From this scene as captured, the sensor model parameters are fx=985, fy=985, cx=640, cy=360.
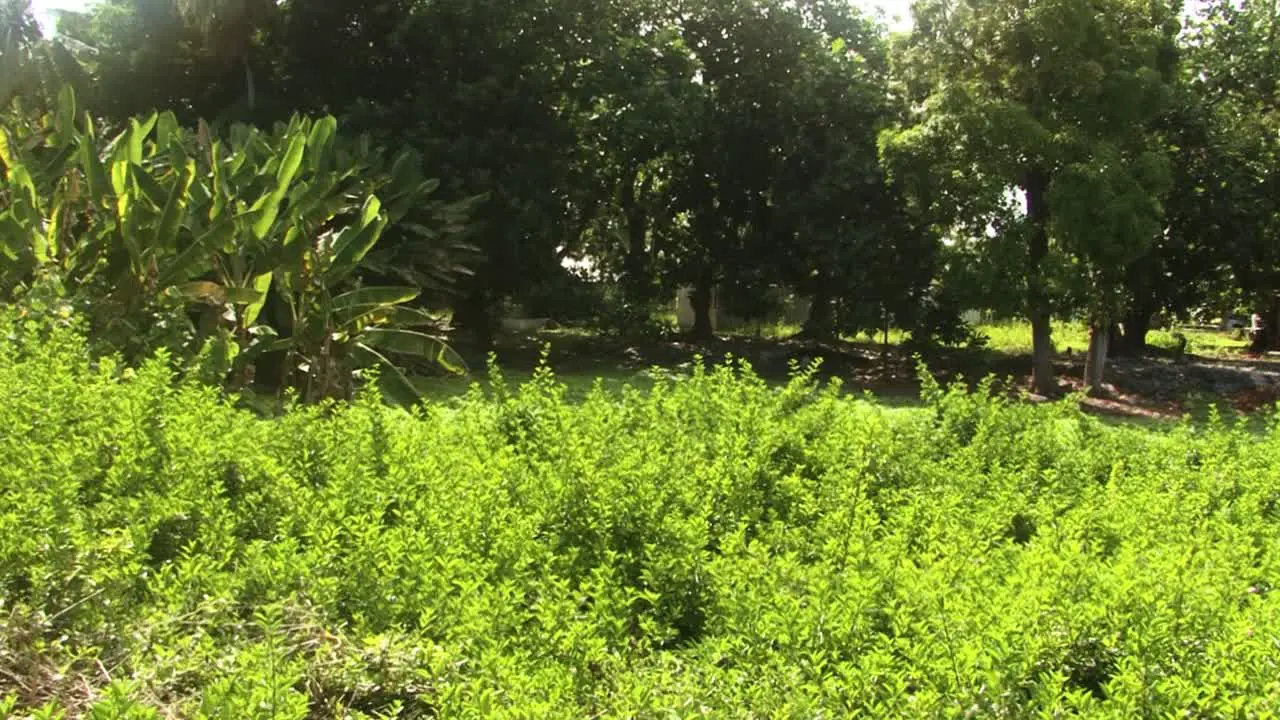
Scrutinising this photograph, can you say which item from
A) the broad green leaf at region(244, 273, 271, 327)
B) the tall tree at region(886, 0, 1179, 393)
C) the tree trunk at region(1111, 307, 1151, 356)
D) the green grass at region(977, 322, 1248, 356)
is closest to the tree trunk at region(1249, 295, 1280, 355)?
the green grass at region(977, 322, 1248, 356)

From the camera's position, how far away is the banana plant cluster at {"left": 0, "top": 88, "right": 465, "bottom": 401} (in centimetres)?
670

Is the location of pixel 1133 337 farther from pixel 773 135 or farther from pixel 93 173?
pixel 93 173

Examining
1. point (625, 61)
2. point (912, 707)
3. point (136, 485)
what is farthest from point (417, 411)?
point (625, 61)

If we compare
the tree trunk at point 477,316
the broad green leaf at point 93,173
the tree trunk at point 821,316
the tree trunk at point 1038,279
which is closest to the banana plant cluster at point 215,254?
the broad green leaf at point 93,173

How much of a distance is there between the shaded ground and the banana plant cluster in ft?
14.3

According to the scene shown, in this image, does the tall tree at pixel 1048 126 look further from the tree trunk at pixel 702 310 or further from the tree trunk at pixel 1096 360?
the tree trunk at pixel 702 310

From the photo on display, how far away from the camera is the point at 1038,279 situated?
1268 cm

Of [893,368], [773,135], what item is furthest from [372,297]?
[893,368]

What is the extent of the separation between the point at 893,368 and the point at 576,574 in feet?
47.4

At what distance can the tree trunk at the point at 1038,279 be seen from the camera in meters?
12.9

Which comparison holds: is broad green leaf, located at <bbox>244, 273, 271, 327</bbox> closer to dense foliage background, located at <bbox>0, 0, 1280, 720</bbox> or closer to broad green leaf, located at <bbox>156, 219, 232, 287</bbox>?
dense foliage background, located at <bbox>0, 0, 1280, 720</bbox>

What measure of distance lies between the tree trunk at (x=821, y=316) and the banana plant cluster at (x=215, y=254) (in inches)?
411

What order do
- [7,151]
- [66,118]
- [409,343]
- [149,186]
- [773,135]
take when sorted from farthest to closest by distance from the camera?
[773,135], [66,118], [7,151], [409,343], [149,186]

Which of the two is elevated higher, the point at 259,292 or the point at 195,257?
the point at 195,257
